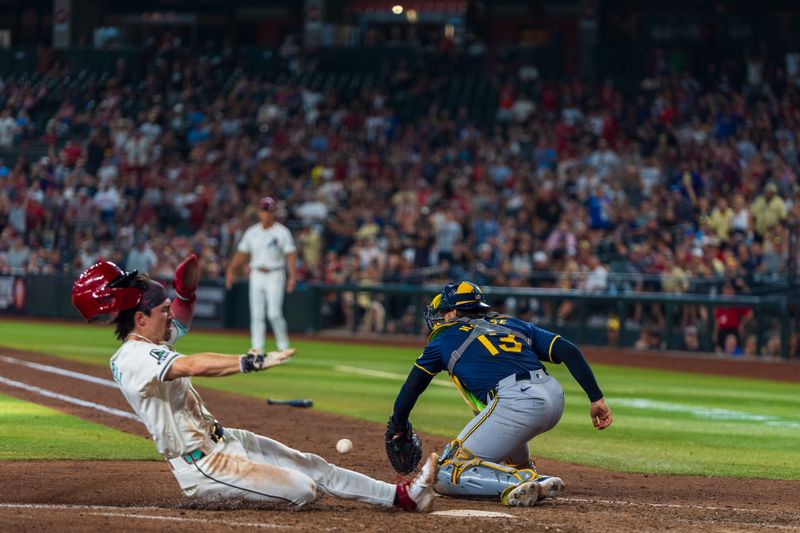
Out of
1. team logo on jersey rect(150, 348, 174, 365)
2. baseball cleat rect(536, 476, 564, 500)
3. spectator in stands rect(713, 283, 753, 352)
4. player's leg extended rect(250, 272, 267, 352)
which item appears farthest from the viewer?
spectator in stands rect(713, 283, 753, 352)

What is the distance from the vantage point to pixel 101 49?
1563 inches

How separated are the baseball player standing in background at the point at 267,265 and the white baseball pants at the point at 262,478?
10013mm

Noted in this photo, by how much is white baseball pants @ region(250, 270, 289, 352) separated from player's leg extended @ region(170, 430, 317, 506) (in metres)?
10.2

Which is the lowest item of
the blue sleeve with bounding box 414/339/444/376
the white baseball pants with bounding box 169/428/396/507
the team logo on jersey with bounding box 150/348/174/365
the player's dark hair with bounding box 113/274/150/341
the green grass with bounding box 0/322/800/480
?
the green grass with bounding box 0/322/800/480

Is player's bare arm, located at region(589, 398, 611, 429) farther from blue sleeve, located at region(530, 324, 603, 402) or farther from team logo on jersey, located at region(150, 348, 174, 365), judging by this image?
team logo on jersey, located at region(150, 348, 174, 365)

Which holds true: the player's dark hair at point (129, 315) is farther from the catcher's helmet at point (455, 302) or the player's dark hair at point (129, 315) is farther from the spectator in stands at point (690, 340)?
the spectator in stands at point (690, 340)

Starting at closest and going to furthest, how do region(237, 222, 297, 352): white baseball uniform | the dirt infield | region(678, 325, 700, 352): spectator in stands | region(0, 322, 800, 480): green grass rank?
1. the dirt infield
2. region(0, 322, 800, 480): green grass
3. region(237, 222, 297, 352): white baseball uniform
4. region(678, 325, 700, 352): spectator in stands

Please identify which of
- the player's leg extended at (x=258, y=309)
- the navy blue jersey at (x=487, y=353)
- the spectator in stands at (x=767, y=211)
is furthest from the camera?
the spectator in stands at (x=767, y=211)

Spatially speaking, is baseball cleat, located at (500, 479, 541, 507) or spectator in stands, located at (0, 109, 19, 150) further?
spectator in stands, located at (0, 109, 19, 150)

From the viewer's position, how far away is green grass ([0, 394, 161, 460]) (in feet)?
31.7

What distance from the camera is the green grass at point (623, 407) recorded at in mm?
10422

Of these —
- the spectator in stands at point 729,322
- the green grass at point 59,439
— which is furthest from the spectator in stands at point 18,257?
the green grass at point 59,439

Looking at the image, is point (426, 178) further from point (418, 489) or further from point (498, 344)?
→ point (418, 489)

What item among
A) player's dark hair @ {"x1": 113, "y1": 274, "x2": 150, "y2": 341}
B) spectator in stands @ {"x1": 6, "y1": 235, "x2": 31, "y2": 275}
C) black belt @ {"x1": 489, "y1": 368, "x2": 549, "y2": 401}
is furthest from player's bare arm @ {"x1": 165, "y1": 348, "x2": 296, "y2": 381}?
spectator in stands @ {"x1": 6, "y1": 235, "x2": 31, "y2": 275}
